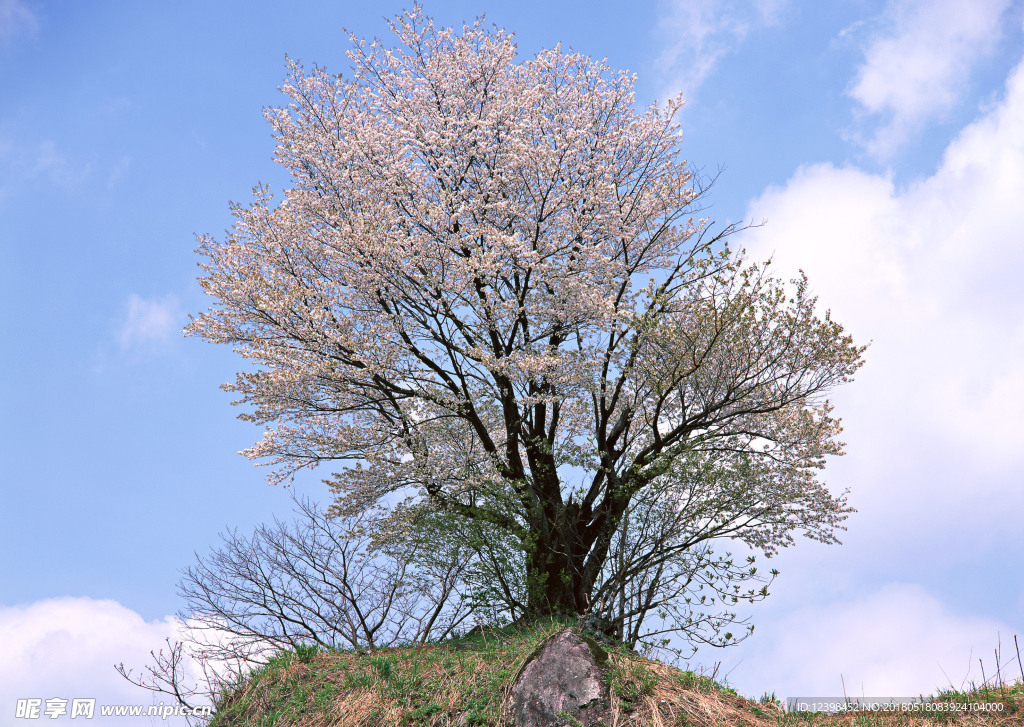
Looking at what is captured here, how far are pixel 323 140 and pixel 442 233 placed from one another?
3.01 meters

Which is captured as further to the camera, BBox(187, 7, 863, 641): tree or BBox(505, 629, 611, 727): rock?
BBox(187, 7, 863, 641): tree

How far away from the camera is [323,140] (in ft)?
42.6

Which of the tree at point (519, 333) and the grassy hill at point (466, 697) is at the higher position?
the tree at point (519, 333)

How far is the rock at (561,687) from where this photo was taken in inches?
274

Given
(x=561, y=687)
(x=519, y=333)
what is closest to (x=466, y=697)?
(x=561, y=687)

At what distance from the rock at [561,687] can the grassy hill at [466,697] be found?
126mm

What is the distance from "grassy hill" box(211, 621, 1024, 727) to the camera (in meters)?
7.29

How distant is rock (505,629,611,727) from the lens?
6.95 meters

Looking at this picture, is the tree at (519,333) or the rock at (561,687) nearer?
the rock at (561,687)

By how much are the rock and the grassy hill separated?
13 cm

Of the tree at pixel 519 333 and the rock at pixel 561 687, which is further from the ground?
the tree at pixel 519 333

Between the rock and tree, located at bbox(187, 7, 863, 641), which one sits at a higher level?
tree, located at bbox(187, 7, 863, 641)

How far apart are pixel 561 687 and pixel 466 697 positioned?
1.15 metres

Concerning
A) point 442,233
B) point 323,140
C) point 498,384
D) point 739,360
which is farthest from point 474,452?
point 323,140
